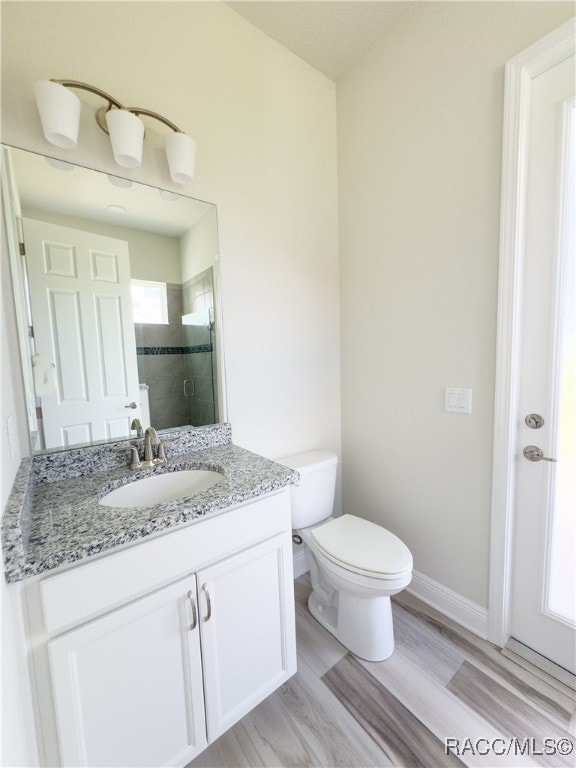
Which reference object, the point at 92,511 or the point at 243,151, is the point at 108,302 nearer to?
the point at 92,511

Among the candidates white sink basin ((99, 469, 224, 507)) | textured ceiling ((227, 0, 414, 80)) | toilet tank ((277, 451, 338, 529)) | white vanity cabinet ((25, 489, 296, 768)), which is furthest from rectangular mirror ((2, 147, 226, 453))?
textured ceiling ((227, 0, 414, 80))

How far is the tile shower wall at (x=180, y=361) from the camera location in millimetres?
1394

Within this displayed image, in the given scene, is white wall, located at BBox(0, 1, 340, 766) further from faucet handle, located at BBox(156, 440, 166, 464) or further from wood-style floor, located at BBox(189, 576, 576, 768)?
wood-style floor, located at BBox(189, 576, 576, 768)

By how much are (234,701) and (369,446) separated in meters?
1.24

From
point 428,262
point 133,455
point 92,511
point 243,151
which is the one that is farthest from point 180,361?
point 428,262

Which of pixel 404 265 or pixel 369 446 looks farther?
pixel 369 446

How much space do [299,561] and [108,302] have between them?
1.67m

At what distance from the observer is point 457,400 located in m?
1.46

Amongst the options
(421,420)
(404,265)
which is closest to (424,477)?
(421,420)

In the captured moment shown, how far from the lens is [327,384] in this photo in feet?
6.44

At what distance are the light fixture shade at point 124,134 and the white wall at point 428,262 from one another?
44.3 inches

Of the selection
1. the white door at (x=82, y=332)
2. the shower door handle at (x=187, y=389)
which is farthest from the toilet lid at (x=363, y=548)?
the white door at (x=82, y=332)

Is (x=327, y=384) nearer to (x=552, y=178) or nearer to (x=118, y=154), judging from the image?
(x=552, y=178)

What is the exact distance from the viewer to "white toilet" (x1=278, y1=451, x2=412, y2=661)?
1.27m
